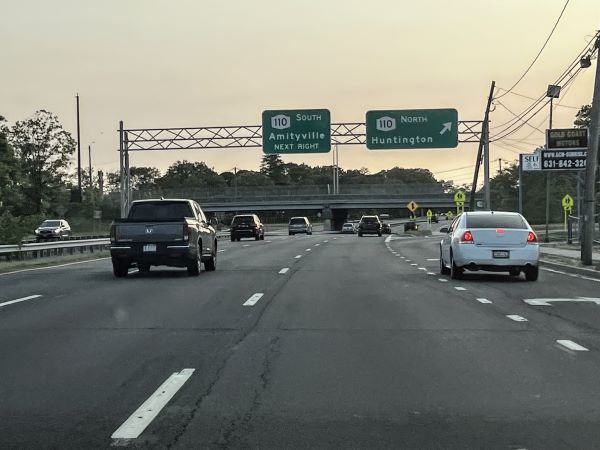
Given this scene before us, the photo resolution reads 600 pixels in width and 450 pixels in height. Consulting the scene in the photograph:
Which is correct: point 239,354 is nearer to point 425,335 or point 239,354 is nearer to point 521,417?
point 425,335

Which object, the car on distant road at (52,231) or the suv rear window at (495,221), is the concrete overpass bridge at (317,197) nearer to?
the car on distant road at (52,231)

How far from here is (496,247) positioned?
1761 centimetres

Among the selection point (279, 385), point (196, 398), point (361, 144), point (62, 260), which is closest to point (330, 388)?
point (279, 385)

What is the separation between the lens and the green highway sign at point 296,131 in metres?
47.1

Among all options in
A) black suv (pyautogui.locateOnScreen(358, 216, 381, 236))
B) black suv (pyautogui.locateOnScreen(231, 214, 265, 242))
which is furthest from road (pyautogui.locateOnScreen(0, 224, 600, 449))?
black suv (pyautogui.locateOnScreen(358, 216, 381, 236))

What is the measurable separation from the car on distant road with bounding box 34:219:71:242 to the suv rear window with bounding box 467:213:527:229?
39094 mm

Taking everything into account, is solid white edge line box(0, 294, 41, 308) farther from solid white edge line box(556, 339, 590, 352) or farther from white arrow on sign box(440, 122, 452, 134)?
white arrow on sign box(440, 122, 452, 134)

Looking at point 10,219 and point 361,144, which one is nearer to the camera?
point 10,219

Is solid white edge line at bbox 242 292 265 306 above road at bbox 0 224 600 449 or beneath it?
beneath

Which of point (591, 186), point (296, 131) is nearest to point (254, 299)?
point (591, 186)

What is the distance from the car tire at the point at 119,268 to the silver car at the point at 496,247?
812cm

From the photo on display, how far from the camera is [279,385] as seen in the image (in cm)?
700

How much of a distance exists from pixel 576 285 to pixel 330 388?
452 inches

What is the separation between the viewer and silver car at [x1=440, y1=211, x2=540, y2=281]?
691 inches
